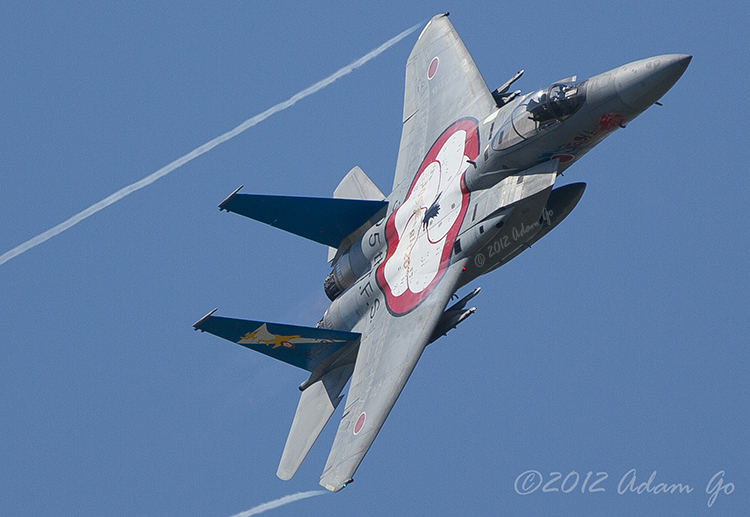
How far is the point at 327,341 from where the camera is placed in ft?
78.3

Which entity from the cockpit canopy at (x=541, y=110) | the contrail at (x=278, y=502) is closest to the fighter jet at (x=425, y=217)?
the cockpit canopy at (x=541, y=110)

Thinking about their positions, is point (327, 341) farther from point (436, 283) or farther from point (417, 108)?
point (417, 108)

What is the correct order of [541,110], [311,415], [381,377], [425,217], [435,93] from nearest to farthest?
[541,110]
[381,377]
[425,217]
[311,415]
[435,93]

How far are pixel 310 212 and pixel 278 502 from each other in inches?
243

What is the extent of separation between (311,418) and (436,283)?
4.21 m

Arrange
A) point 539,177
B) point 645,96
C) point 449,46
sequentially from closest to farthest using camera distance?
point 645,96
point 539,177
point 449,46

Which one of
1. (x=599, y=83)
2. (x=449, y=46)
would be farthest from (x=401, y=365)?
(x=449, y=46)

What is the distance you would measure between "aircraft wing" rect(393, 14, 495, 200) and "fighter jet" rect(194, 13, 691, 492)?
34 mm

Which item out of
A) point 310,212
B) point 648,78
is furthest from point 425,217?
point 648,78

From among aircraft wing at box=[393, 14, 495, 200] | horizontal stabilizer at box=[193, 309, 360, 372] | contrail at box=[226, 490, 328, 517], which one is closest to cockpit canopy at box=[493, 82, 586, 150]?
aircraft wing at box=[393, 14, 495, 200]

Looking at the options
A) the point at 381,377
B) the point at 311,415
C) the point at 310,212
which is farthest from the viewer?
the point at 310,212

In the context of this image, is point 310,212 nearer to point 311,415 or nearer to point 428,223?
point 428,223

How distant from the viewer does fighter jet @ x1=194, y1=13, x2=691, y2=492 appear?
21.0 metres

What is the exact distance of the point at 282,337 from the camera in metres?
23.8
